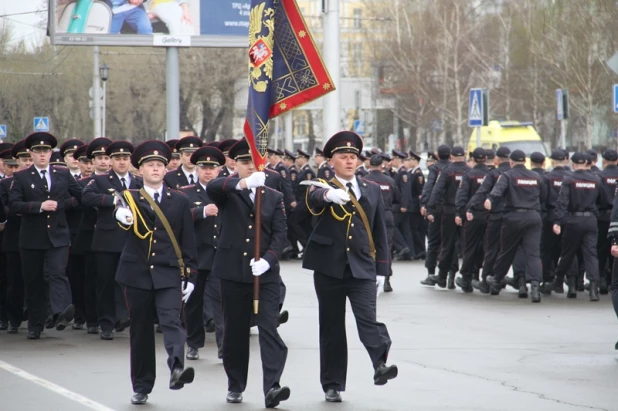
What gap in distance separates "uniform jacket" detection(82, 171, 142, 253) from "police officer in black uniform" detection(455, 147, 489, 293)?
20.7 feet

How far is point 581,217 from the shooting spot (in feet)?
54.5

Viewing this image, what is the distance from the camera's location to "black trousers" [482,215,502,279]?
17281 millimetres

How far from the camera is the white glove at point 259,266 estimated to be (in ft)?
29.1

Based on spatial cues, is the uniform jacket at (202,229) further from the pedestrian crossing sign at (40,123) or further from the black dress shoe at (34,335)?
the pedestrian crossing sign at (40,123)

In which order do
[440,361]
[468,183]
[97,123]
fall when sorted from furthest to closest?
1. [97,123]
2. [468,183]
3. [440,361]

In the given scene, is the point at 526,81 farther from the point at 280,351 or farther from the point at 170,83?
the point at 280,351

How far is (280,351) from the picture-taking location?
29.3ft

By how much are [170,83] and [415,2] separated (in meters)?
37.1

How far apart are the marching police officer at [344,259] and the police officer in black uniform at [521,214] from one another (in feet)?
24.4

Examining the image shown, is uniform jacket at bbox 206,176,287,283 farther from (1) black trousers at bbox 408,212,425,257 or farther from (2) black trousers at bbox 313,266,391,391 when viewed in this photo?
(1) black trousers at bbox 408,212,425,257

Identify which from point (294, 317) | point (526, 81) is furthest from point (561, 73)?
point (294, 317)

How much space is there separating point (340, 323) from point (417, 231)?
50.5 ft

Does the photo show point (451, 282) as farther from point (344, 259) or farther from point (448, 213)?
point (344, 259)

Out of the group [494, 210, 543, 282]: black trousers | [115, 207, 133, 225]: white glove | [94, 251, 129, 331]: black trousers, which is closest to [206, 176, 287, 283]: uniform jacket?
[115, 207, 133, 225]: white glove
